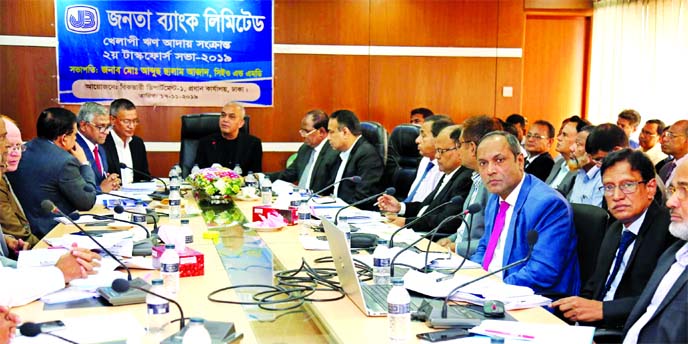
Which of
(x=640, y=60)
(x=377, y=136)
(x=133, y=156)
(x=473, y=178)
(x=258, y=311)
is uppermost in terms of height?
(x=640, y=60)

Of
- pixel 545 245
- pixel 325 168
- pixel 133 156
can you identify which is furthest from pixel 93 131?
pixel 545 245

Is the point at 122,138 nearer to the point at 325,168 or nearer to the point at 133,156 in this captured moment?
the point at 133,156

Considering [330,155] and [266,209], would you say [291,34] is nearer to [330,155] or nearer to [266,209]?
[330,155]

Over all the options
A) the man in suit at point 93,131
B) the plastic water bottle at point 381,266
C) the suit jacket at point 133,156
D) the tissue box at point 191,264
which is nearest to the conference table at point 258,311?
the tissue box at point 191,264

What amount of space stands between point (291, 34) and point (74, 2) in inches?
81.5

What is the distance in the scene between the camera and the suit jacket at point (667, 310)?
2046 millimetres

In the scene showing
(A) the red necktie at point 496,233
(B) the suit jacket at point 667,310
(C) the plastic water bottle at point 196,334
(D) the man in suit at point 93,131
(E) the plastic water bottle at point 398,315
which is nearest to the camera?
(C) the plastic water bottle at point 196,334

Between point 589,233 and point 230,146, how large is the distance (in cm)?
410

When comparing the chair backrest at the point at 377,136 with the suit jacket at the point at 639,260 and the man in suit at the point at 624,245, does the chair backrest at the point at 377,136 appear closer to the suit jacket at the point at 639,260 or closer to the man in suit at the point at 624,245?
the man in suit at the point at 624,245

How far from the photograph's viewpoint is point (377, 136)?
5875 millimetres

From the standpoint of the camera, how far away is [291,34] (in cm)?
745

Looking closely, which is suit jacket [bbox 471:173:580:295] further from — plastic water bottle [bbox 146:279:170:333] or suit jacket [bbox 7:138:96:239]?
suit jacket [bbox 7:138:96:239]

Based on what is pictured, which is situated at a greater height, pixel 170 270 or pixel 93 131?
pixel 93 131

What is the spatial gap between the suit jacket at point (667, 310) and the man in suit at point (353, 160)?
307 centimetres
